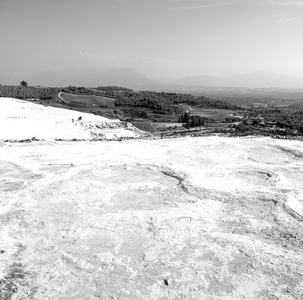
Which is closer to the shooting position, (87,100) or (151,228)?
(151,228)

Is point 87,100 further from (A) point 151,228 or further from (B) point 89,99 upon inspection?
(A) point 151,228

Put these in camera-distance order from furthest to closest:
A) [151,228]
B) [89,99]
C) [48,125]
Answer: [89,99]
[48,125]
[151,228]

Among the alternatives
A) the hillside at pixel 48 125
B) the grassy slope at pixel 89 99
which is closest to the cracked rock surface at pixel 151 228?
the hillside at pixel 48 125

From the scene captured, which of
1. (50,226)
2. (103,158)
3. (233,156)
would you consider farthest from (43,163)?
(233,156)

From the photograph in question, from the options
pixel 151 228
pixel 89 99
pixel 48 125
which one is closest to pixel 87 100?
pixel 89 99

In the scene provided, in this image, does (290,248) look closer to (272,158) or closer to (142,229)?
(142,229)

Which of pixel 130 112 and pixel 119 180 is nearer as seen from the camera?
pixel 119 180

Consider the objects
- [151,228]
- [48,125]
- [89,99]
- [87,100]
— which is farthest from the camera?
[89,99]
